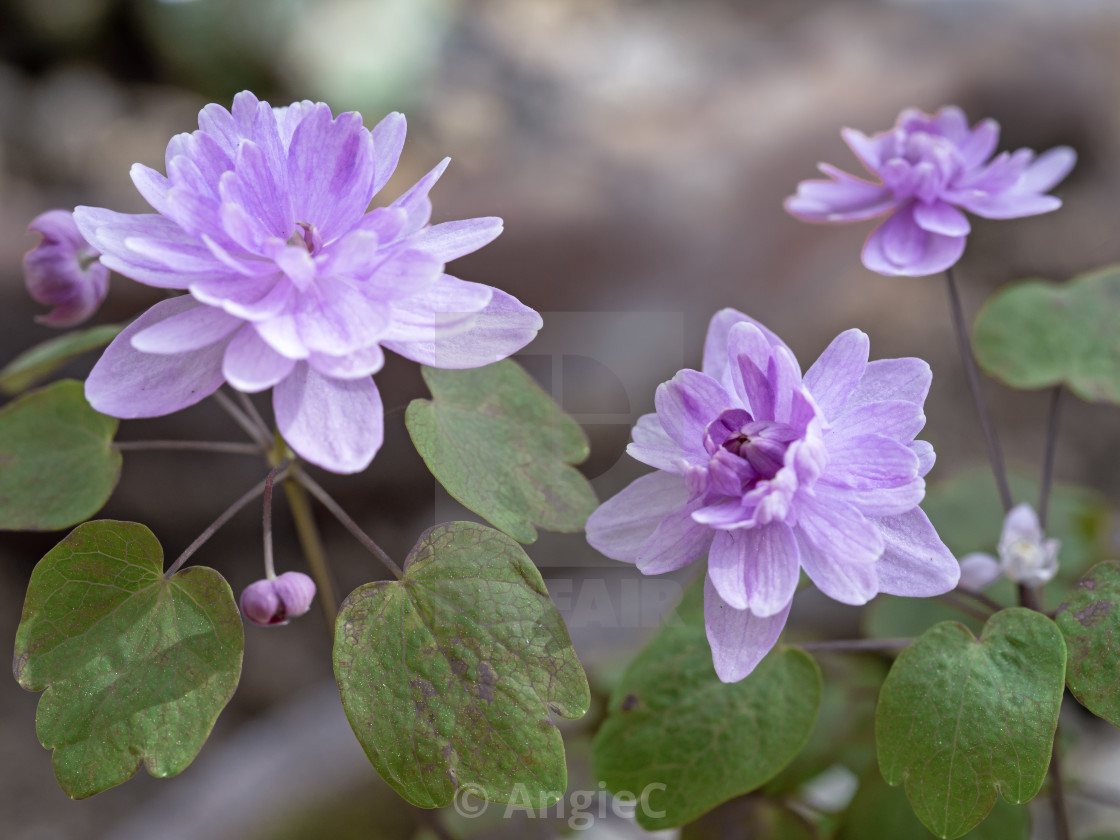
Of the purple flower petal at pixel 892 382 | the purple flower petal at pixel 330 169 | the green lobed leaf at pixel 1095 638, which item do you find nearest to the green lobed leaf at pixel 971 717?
the green lobed leaf at pixel 1095 638

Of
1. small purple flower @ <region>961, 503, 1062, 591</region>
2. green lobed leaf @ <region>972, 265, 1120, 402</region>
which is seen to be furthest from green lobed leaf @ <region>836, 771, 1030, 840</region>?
green lobed leaf @ <region>972, 265, 1120, 402</region>

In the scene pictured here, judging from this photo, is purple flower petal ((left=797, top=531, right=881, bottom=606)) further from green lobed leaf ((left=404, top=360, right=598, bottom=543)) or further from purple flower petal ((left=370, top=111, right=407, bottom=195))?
purple flower petal ((left=370, top=111, right=407, bottom=195))

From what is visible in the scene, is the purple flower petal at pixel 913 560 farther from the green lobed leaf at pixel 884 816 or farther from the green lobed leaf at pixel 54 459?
the green lobed leaf at pixel 54 459

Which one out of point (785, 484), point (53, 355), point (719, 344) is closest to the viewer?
point (785, 484)

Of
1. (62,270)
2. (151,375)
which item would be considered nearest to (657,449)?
(151,375)

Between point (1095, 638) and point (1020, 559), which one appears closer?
point (1095, 638)

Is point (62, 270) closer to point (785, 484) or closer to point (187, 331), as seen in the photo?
point (187, 331)

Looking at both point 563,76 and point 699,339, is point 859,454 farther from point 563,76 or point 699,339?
point 563,76

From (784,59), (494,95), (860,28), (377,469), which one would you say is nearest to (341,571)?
(377,469)
